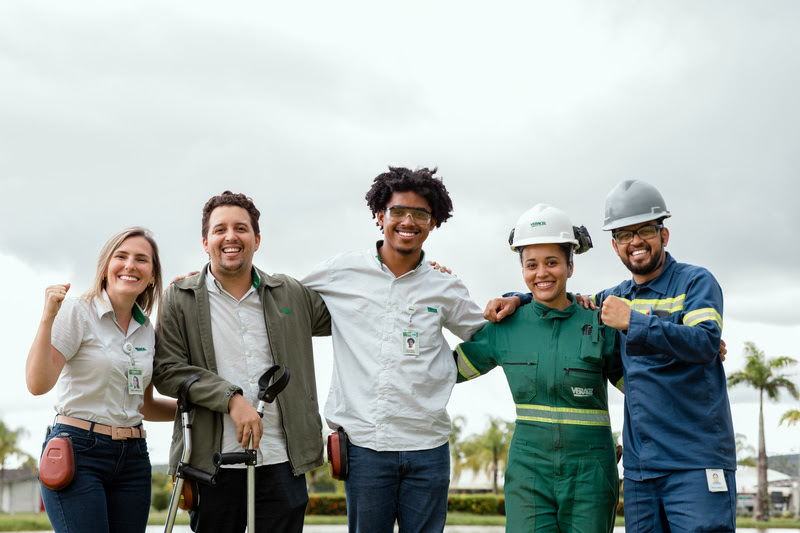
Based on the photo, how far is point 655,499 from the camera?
173 inches

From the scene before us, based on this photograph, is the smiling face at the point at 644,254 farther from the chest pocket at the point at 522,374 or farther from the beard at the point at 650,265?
the chest pocket at the point at 522,374

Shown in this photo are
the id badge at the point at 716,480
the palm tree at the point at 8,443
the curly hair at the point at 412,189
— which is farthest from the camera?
the palm tree at the point at 8,443

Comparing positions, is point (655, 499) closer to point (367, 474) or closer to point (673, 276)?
point (673, 276)

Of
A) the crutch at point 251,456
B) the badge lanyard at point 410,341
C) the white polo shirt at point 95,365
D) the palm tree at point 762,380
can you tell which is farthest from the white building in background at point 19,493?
the badge lanyard at point 410,341

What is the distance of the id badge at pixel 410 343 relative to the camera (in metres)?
4.75

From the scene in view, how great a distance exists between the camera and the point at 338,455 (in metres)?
4.58

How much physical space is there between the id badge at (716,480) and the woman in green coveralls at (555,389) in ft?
1.78

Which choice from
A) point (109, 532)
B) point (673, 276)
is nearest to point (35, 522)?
point (109, 532)

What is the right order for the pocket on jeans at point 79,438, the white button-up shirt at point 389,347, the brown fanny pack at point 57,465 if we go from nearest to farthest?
the brown fanny pack at point 57,465
the pocket on jeans at point 79,438
the white button-up shirt at point 389,347

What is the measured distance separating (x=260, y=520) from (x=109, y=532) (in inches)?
31.9

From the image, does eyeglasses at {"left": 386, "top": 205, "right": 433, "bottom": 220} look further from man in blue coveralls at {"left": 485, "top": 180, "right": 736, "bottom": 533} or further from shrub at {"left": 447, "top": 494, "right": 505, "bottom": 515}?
shrub at {"left": 447, "top": 494, "right": 505, "bottom": 515}

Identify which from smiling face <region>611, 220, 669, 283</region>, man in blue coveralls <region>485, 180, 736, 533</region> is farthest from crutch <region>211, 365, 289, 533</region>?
smiling face <region>611, 220, 669, 283</region>

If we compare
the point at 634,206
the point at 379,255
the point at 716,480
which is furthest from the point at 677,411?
the point at 379,255

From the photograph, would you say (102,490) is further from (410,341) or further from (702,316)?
(702,316)
